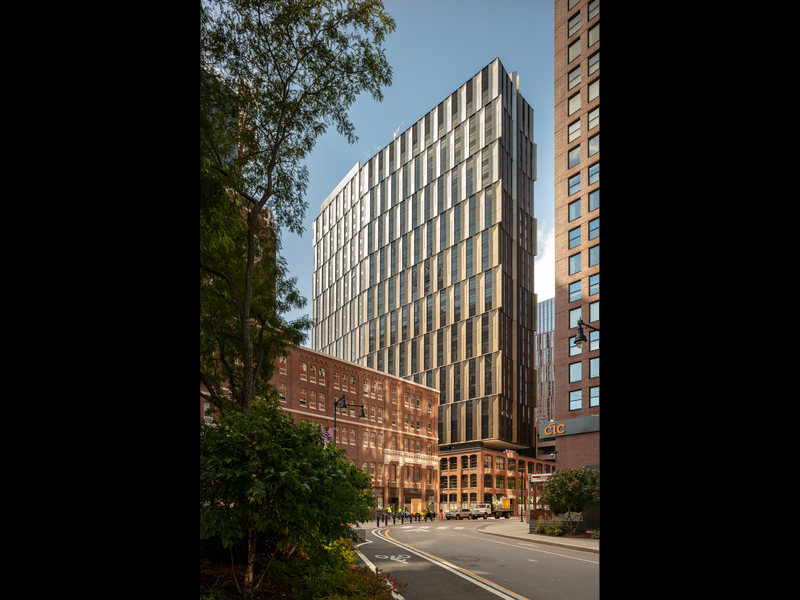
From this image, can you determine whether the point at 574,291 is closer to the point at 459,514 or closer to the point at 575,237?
the point at 575,237

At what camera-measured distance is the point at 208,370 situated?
1574cm

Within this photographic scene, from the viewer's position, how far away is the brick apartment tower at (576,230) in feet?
131

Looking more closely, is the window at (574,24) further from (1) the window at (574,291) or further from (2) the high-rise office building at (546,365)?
(2) the high-rise office building at (546,365)

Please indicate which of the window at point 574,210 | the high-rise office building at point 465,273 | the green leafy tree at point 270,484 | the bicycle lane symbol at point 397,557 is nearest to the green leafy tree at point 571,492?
the bicycle lane symbol at point 397,557

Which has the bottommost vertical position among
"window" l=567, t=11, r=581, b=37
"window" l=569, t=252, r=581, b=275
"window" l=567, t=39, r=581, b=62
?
"window" l=569, t=252, r=581, b=275

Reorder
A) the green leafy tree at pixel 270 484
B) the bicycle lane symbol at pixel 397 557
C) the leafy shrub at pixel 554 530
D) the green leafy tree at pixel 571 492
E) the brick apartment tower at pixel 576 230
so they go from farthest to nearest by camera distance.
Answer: the brick apartment tower at pixel 576 230 → the leafy shrub at pixel 554 530 → the green leafy tree at pixel 571 492 → the bicycle lane symbol at pixel 397 557 → the green leafy tree at pixel 270 484

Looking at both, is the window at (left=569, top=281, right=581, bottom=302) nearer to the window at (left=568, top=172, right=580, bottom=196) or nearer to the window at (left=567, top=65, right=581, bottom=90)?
the window at (left=568, top=172, right=580, bottom=196)

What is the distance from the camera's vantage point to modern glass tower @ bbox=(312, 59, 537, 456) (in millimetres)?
84812

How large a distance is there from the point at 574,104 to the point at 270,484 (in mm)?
42873

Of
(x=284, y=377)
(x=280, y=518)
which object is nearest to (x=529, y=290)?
(x=284, y=377)

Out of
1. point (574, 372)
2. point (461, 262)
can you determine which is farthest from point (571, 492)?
point (461, 262)

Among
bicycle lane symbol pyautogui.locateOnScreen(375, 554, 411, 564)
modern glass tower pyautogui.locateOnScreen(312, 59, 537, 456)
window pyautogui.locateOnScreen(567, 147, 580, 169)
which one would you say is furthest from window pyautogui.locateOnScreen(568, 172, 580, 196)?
modern glass tower pyautogui.locateOnScreen(312, 59, 537, 456)

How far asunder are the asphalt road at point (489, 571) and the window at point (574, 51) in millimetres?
36622

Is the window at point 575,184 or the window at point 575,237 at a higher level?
the window at point 575,184
